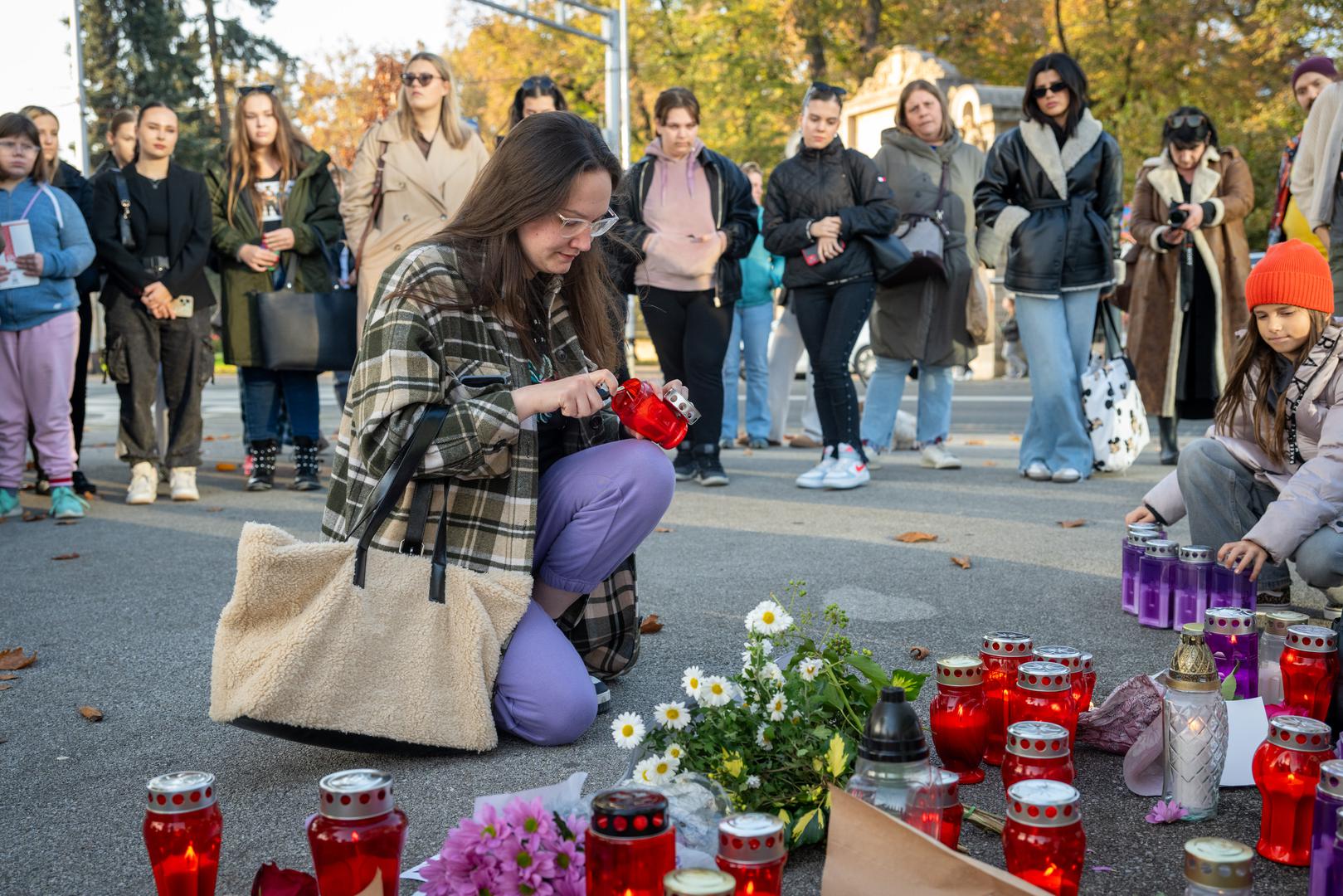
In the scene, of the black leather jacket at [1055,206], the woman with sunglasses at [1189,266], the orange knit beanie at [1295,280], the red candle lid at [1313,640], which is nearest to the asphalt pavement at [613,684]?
the red candle lid at [1313,640]

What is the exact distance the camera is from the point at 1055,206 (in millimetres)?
7773

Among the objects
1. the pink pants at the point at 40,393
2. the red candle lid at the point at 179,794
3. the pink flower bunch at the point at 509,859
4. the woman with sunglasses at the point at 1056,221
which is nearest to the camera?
the pink flower bunch at the point at 509,859

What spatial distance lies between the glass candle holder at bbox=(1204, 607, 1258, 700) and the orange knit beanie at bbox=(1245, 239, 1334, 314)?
137cm

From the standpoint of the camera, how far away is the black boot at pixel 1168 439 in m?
8.80

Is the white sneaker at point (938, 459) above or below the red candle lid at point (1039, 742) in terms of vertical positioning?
below

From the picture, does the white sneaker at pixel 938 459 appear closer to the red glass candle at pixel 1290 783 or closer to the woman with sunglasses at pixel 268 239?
the woman with sunglasses at pixel 268 239

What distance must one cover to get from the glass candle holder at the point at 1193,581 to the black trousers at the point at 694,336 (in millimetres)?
3815

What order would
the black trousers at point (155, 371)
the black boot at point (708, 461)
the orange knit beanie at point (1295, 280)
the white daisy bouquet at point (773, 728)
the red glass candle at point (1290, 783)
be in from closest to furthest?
the red glass candle at point (1290, 783) → the white daisy bouquet at point (773, 728) → the orange knit beanie at point (1295, 280) → the black trousers at point (155, 371) → the black boot at point (708, 461)

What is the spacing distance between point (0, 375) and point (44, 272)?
60 centimetres

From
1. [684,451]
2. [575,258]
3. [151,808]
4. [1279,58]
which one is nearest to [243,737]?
[151,808]

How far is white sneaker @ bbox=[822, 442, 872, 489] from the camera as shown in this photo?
311 inches

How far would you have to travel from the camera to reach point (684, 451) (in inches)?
336

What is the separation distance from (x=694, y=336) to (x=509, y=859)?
5.77 metres

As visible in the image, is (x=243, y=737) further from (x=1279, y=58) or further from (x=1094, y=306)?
(x=1279, y=58)
